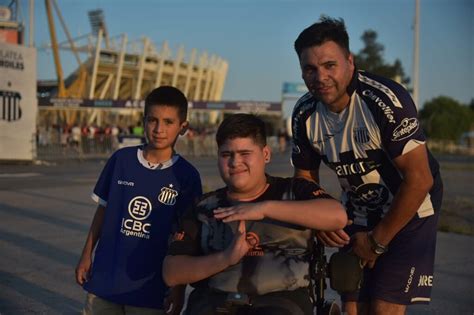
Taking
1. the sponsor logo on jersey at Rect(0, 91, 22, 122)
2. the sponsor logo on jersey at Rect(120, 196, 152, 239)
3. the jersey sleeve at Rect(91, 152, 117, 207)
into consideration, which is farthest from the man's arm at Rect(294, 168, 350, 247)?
the sponsor logo on jersey at Rect(0, 91, 22, 122)

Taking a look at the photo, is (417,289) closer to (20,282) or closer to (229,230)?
(229,230)

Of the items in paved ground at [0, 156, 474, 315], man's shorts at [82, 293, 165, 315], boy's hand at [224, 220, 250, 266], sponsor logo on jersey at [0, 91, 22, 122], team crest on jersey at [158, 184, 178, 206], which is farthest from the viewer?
sponsor logo on jersey at [0, 91, 22, 122]

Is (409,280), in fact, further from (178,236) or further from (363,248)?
(178,236)

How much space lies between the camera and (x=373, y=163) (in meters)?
3.42

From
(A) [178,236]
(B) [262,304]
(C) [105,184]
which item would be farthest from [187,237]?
(C) [105,184]

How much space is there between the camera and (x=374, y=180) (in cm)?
348

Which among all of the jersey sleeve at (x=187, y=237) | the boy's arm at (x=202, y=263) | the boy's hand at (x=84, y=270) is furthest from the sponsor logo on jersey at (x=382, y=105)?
the boy's hand at (x=84, y=270)

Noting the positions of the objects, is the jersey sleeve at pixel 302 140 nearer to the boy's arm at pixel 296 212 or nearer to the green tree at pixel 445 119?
the boy's arm at pixel 296 212

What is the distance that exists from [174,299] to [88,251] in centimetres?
62

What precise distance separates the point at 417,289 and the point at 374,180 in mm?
615

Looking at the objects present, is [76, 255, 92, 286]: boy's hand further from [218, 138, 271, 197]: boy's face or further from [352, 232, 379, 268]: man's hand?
[352, 232, 379, 268]: man's hand

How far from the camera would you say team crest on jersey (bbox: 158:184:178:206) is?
3715 millimetres

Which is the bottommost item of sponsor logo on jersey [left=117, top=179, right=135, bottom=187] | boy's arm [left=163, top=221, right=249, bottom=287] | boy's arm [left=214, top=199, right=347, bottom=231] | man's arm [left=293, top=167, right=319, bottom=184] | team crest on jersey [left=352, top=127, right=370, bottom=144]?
boy's arm [left=163, top=221, right=249, bottom=287]

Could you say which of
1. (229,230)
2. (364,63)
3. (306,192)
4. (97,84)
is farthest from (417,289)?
(364,63)
